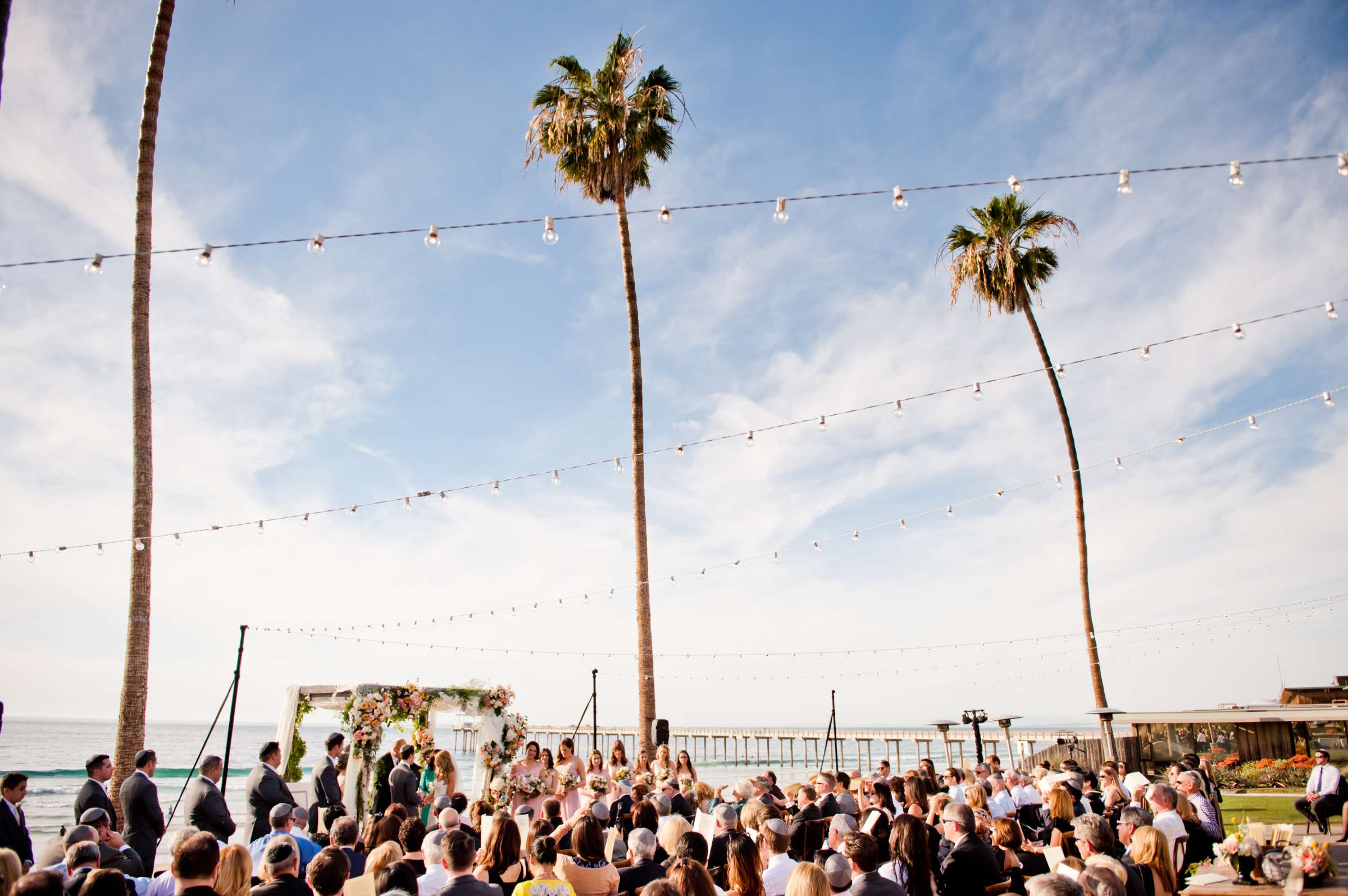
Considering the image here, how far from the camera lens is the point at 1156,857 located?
524cm

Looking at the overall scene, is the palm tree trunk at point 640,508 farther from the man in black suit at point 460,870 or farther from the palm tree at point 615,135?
the man in black suit at point 460,870

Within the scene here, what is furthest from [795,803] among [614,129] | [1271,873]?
[614,129]

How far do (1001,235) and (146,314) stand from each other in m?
16.2

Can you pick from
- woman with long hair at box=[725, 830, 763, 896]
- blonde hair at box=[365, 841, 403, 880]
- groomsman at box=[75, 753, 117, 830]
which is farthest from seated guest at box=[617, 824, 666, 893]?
groomsman at box=[75, 753, 117, 830]

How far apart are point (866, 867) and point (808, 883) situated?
0.68m

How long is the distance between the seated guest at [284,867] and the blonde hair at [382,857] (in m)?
0.85

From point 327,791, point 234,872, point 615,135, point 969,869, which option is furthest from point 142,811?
point 615,135

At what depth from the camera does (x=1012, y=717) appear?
16859mm

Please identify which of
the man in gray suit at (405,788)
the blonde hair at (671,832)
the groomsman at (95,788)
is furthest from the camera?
the man in gray suit at (405,788)

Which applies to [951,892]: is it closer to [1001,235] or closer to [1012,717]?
[1012,717]

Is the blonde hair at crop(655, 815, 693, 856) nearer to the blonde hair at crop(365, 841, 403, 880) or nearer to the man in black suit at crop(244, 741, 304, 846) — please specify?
the blonde hair at crop(365, 841, 403, 880)

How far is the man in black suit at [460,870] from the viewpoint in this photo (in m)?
4.31

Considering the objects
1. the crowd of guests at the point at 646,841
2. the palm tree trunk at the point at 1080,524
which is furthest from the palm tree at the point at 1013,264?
the crowd of guests at the point at 646,841

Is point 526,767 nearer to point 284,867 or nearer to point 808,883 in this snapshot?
point 284,867
